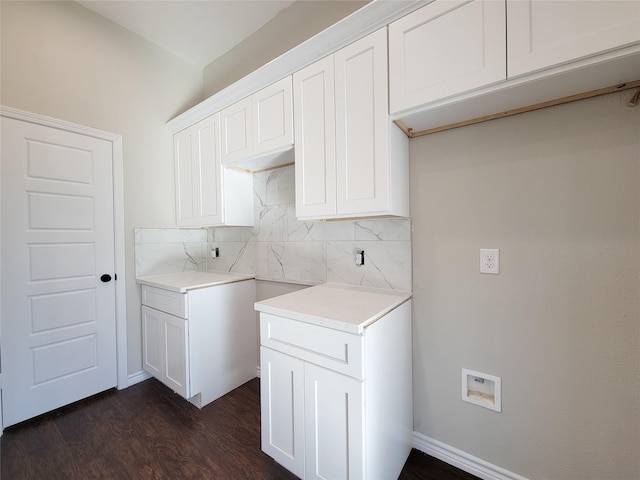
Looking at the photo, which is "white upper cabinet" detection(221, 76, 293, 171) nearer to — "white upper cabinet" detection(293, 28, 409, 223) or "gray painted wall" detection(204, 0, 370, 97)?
"white upper cabinet" detection(293, 28, 409, 223)

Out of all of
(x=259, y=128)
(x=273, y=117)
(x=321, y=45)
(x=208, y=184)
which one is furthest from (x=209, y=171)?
(x=321, y=45)

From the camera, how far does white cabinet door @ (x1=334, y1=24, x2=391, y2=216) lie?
1344 millimetres

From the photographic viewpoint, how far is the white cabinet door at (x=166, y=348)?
1975mm

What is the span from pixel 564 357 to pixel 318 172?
1.54 meters

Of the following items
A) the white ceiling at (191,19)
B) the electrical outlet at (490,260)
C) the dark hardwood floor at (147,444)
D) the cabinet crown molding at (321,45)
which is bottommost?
the dark hardwood floor at (147,444)

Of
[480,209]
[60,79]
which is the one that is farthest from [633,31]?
[60,79]

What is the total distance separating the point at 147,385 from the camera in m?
2.37

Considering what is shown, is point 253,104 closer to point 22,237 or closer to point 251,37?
point 251,37

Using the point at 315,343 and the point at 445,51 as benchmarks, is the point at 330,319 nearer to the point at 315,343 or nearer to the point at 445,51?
the point at 315,343

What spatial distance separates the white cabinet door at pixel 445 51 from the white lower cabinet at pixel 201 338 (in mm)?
1892

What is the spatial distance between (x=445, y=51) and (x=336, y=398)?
1.62 m

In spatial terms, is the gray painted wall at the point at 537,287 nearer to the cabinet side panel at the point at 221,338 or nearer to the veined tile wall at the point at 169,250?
the cabinet side panel at the point at 221,338

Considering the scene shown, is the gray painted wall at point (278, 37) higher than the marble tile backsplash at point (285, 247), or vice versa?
the gray painted wall at point (278, 37)

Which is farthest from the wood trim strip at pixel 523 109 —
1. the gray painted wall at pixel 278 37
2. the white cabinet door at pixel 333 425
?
the white cabinet door at pixel 333 425
